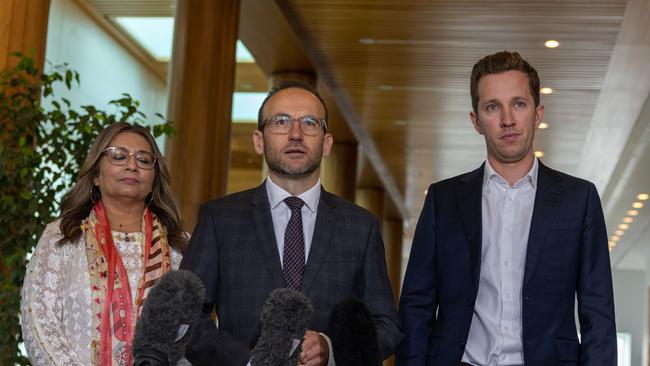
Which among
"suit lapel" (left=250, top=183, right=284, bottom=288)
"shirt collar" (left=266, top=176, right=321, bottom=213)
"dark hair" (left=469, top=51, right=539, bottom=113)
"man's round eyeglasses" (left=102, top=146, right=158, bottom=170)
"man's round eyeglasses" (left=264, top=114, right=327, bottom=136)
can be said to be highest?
"dark hair" (left=469, top=51, right=539, bottom=113)

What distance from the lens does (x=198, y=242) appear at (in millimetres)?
3002

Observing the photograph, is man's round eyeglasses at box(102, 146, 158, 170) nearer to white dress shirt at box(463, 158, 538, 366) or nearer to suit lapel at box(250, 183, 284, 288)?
suit lapel at box(250, 183, 284, 288)

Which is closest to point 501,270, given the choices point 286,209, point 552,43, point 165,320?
point 286,209

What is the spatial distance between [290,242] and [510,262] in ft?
2.02

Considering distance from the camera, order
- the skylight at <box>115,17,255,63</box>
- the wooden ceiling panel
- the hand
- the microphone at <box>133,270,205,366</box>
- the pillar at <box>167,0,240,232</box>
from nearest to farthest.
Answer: the microphone at <box>133,270,205,366</box>, the hand, the pillar at <box>167,0,240,232</box>, the skylight at <box>115,17,255,63</box>, the wooden ceiling panel

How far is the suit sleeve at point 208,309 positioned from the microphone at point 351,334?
0.29m

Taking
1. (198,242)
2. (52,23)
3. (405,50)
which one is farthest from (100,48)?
(198,242)

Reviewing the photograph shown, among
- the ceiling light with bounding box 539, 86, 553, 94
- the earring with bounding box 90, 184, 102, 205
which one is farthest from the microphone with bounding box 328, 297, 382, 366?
the ceiling light with bounding box 539, 86, 553, 94

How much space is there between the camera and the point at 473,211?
3.14m

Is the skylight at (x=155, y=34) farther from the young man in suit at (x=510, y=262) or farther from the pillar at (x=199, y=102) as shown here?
the young man in suit at (x=510, y=262)

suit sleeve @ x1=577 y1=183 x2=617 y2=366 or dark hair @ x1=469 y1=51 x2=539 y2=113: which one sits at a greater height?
dark hair @ x1=469 y1=51 x2=539 y2=113

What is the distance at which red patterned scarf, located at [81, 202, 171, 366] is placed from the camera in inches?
129

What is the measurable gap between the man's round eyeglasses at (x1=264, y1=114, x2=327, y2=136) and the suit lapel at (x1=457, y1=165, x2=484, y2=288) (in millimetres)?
499

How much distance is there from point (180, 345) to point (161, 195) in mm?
1438
